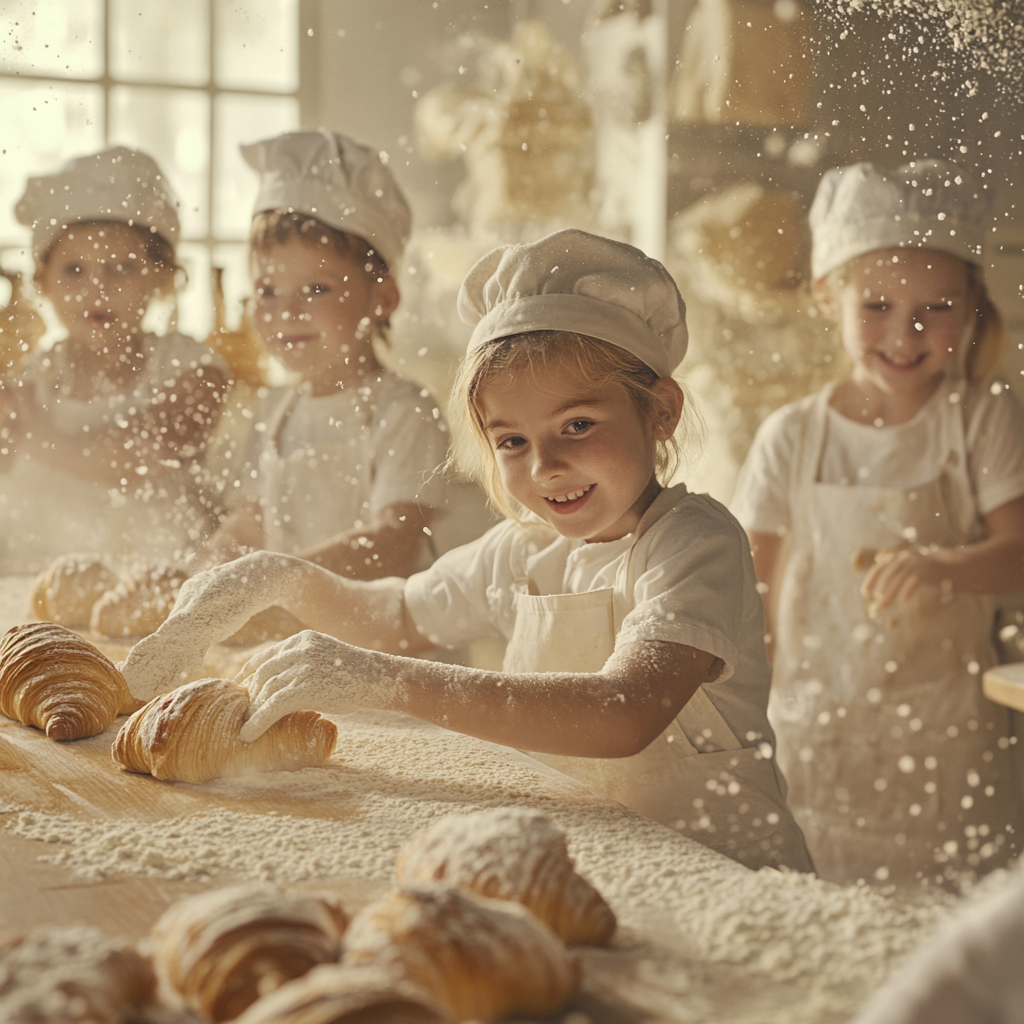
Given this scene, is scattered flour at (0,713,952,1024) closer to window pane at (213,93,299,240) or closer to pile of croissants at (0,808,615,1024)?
pile of croissants at (0,808,615,1024)

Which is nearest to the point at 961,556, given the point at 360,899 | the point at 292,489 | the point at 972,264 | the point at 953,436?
the point at 953,436

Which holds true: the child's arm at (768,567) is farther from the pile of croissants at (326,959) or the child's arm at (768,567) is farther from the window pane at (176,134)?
the window pane at (176,134)

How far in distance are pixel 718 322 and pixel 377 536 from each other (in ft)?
1.16

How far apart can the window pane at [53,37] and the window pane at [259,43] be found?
0.11m

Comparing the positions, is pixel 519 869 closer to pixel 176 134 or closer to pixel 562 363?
pixel 562 363

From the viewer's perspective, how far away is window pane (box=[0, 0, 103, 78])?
869mm

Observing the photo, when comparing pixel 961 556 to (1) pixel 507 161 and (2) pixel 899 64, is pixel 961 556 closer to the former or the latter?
(2) pixel 899 64

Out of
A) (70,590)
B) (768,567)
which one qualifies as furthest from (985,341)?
(70,590)

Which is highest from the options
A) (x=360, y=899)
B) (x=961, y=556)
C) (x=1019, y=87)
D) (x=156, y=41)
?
(x=156, y=41)

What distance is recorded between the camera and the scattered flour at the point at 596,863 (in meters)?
0.32

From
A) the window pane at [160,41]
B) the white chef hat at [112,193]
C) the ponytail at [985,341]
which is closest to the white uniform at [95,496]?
the white chef hat at [112,193]

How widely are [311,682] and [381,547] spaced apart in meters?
0.34

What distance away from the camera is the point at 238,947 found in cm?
28

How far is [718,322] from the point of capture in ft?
2.17
